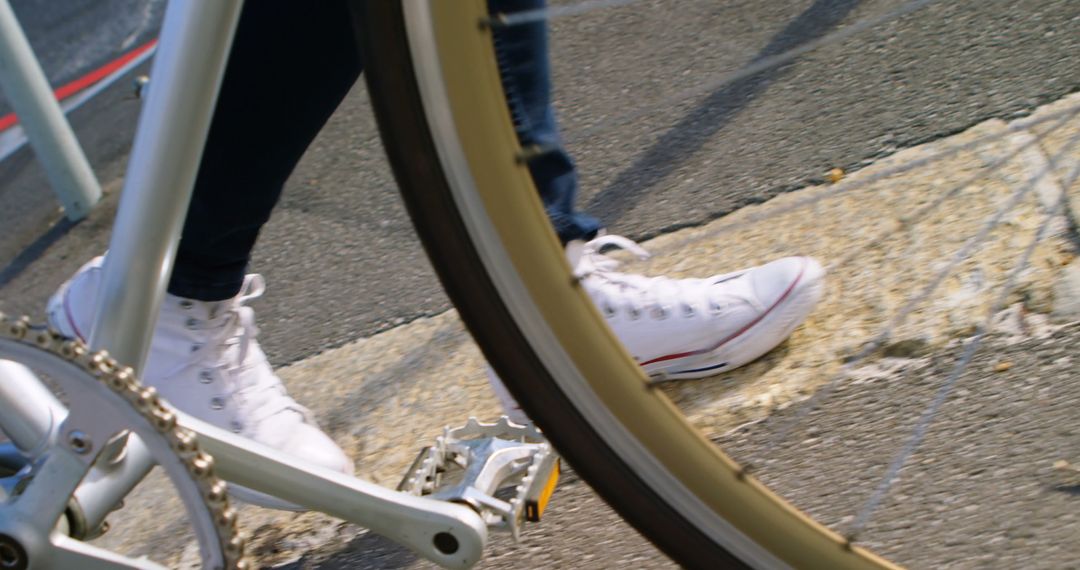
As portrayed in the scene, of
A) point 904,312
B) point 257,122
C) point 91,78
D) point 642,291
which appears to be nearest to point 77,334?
point 257,122

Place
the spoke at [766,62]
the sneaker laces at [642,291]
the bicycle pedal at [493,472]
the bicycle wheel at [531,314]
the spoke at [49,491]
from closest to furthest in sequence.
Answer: the bicycle wheel at [531,314]
the spoke at [49,491]
the spoke at [766,62]
the bicycle pedal at [493,472]
the sneaker laces at [642,291]

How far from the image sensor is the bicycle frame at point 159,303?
3.51ft

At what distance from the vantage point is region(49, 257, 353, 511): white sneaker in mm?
1516

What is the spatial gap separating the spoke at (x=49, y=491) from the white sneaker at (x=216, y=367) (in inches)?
14.4

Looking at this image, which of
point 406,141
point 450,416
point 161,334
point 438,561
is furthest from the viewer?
point 450,416

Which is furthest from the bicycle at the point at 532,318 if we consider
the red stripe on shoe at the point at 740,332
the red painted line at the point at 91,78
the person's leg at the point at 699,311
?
the red painted line at the point at 91,78

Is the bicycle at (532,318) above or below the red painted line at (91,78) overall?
above

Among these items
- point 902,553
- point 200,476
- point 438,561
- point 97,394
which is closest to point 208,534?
point 200,476

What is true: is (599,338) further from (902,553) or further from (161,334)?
(161,334)

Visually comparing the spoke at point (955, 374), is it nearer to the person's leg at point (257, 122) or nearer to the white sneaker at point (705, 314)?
the white sneaker at point (705, 314)

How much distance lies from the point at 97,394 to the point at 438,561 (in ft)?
1.37

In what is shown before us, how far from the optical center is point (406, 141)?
1003mm

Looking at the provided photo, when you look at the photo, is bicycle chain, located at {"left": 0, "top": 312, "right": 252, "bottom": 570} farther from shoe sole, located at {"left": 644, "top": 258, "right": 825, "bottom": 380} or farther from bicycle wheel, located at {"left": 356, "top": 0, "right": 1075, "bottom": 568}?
shoe sole, located at {"left": 644, "top": 258, "right": 825, "bottom": 380}

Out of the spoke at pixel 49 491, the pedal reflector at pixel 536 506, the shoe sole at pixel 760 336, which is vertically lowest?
the pedal reflector at pixel 536 506
